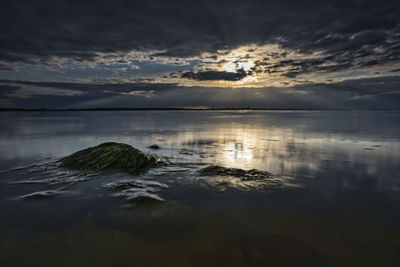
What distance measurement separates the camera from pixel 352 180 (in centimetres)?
777

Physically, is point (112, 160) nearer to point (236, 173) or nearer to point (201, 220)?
point (236, 173)

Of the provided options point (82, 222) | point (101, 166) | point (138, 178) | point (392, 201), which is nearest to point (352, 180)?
point (392, 201)

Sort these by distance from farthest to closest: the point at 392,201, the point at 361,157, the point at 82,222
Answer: the point at 361,157 < the point at 392,201 < the point at 82,222

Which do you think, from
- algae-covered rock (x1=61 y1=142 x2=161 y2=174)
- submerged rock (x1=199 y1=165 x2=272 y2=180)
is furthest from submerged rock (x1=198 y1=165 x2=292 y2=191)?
algae-covered rock (x1=61 y1=142 x2=161 y2=174)

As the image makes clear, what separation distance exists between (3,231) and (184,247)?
359 cm

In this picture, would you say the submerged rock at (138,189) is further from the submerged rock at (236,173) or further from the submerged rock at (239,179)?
the submerged rock at (236,173)

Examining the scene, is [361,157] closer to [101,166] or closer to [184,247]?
[184,247]

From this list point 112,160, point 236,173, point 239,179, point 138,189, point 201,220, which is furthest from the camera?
point 112,160

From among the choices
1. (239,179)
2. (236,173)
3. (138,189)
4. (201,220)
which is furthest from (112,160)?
(201,220)

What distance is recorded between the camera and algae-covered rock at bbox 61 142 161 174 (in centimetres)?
898

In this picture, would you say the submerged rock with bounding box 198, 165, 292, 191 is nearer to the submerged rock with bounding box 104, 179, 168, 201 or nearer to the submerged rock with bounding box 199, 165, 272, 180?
the submerged rock with bounding box 199, 165, 272, 180

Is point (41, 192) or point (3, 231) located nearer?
point (3, 231)

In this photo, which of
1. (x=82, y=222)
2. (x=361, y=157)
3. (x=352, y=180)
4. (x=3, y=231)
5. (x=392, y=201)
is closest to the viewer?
(x=3, y=231)

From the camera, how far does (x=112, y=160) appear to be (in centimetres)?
937
